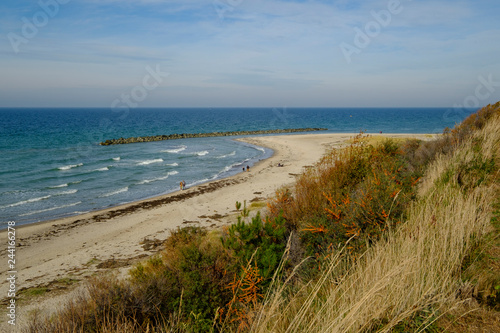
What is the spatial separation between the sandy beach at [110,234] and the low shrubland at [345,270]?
523cm

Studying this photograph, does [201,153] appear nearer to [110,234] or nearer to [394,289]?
[110,234]

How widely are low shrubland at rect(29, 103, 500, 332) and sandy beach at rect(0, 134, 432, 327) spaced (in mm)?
5232

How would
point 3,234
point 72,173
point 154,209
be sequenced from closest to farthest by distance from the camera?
point 3,234, point 154,209, point 72,173

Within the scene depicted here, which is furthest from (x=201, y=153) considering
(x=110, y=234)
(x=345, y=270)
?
(x=345, y=270)

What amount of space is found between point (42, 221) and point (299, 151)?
35808 millimetres

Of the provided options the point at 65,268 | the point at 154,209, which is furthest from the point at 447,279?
the point at 154,209

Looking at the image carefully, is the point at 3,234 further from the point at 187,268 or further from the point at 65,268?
the point at 187,268

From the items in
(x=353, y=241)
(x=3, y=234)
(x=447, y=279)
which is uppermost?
(x=447, y=279)

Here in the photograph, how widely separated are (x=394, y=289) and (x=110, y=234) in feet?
55.1

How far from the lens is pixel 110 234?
1692cm

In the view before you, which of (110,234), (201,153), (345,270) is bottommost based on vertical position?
(110,234)

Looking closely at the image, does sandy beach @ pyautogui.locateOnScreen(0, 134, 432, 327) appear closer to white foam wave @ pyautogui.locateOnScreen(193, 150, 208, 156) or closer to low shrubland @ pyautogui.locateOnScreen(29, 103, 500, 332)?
low shrubland @ pyautogui.locateOnScreen(29, 103, 500, 332)

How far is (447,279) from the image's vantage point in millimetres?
3451

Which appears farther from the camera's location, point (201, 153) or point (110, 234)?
point (201, 153)
